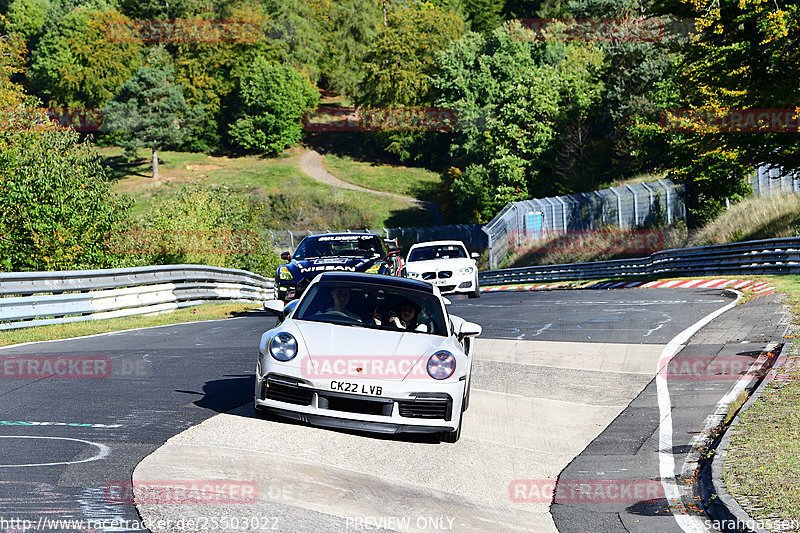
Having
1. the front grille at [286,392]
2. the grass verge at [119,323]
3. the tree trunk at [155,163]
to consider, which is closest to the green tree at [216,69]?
the tree trunk at [155,163]

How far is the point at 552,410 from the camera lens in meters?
9.96

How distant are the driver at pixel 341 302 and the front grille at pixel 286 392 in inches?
49.7

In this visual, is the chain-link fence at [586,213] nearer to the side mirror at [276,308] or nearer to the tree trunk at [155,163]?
the side mirror at [276,308]

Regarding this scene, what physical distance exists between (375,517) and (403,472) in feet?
4.37

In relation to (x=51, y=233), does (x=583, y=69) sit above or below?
above

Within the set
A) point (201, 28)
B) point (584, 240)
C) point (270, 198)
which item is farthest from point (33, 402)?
point (201, 28)

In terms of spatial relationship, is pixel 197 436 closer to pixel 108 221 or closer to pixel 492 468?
pixel 492 468

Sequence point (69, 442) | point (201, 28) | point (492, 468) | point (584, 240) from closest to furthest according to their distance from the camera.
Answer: point (69, 442)
point (492, 468)
point (584, 240)
point (201, 28)

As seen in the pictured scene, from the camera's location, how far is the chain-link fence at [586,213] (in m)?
39.5

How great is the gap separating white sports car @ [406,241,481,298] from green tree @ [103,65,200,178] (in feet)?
248

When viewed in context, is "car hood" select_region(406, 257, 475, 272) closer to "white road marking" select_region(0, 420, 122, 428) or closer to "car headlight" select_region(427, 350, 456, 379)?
"car headlight" select_region(427, 350, 456, 379)

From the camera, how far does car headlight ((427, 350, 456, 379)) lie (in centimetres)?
794

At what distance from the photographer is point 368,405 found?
7.64 meters

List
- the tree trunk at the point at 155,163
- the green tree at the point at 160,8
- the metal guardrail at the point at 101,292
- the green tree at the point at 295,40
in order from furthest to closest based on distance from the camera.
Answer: the green tree at the point at 160,8
the green tree at the point at 295,40
the tree trunk at the point at 155,163
the metal guardrail at the point at 101,292
